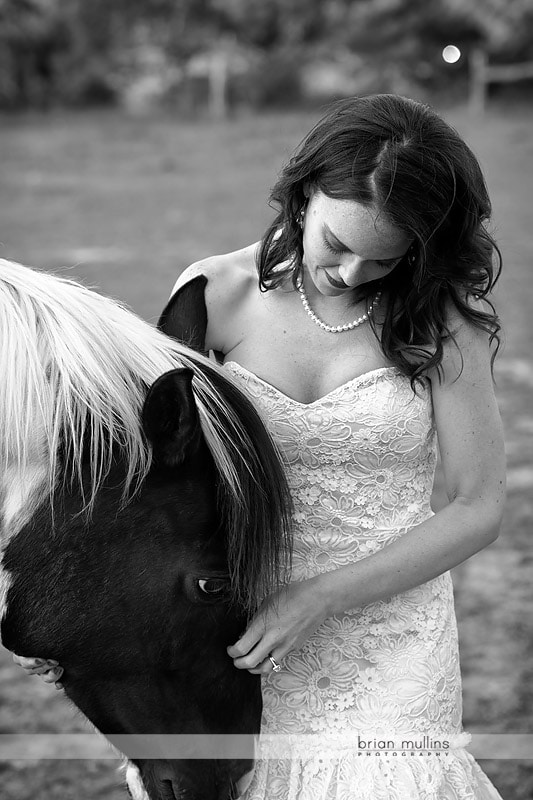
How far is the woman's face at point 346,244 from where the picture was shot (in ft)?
4.96

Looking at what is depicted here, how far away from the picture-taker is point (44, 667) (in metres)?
1.48

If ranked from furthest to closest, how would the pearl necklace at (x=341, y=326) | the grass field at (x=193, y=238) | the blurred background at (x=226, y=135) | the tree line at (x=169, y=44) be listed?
the tree line at (x=169, y=44) → the blurred background at (x=226, y=135) → the grass field at (x=193, y=238) → the pearl necklace at (x=341, y=326)

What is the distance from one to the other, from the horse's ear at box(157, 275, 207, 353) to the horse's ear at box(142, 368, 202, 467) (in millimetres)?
295

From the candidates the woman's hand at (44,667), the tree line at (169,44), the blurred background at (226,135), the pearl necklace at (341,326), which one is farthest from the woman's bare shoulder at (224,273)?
the tree line at (169,44)

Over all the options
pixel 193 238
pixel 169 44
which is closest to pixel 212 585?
pixel 193 238

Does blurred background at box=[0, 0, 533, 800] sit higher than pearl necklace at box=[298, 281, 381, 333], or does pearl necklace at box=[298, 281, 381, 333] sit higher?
pearl necklace at box=[298, 281, 381, 333]

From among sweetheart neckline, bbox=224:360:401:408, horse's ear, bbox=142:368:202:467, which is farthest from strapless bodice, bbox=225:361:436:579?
horse's ear, bbox=142:368:202:467

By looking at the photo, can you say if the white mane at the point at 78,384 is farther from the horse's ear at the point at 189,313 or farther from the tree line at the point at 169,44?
the tree line at the point at 169,44

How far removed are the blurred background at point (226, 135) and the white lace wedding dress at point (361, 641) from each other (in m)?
1.64

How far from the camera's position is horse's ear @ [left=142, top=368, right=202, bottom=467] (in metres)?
1.29

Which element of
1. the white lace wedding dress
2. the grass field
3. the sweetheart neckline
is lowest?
the grass field

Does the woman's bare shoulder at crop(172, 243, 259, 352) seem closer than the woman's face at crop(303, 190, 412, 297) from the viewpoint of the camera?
No

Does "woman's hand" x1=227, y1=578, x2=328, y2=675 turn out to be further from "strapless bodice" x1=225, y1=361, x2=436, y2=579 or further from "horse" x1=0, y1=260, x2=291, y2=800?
"strapless bodice" x1=225, y1=361, x2=436, y2=579

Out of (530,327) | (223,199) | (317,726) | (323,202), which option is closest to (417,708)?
(317,726)
